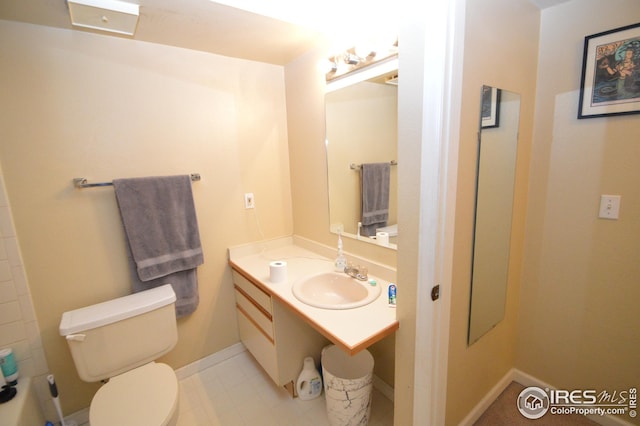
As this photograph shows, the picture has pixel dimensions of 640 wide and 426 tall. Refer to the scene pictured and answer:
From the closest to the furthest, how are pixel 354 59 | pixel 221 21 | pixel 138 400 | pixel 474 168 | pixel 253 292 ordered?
1. pixel 474 168
2. pixel 138 400
3. pixel 221 21
4. pixel 354 59
5. pixel 253 292

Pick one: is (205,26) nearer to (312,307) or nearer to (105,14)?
(105,14)

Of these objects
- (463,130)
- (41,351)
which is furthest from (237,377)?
(463,130)

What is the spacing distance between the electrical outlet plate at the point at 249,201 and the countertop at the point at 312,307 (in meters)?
0.30

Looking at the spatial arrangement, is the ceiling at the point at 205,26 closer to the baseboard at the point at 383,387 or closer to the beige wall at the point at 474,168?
the beige wall at the point at 474,168

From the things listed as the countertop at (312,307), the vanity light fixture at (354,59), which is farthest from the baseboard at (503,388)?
the vanity light fixture at (354,59)

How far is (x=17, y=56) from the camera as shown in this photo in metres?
1.32

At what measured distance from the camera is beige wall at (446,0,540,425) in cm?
111

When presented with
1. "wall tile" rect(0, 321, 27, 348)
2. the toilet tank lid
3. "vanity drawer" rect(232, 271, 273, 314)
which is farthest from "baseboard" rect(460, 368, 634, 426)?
"wall tile" rect(0, 321, 27, 348)

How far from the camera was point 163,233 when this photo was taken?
67.0 inches

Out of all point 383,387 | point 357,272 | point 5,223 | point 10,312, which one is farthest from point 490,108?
point 10,312

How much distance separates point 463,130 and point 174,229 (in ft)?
5.41

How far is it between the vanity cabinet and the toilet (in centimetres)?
47

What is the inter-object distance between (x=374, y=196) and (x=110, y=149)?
60.3 inches

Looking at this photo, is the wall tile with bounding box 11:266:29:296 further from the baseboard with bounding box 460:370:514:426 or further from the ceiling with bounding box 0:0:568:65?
the baseboard with bounding box 460:370:514:426
